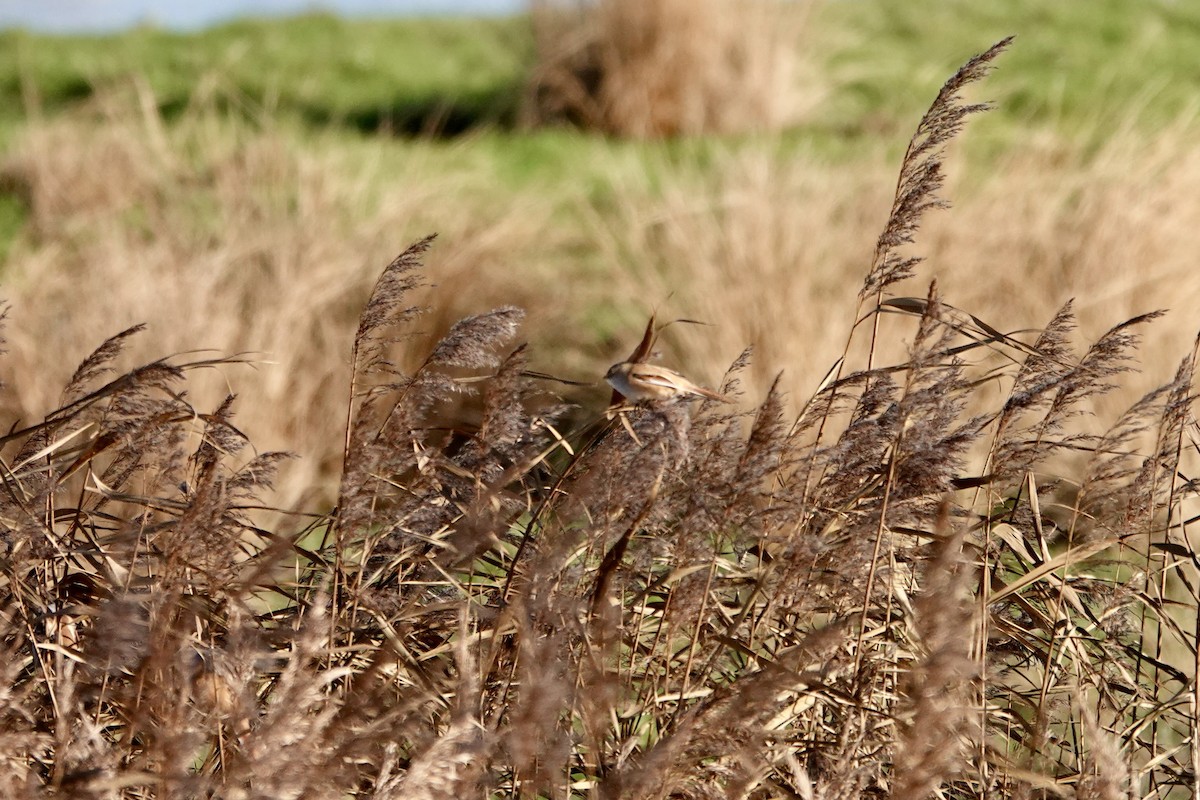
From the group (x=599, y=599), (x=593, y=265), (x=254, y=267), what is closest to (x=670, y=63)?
(x=593, y=265)

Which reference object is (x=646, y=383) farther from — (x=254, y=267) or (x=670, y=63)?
(x=670, y=63)

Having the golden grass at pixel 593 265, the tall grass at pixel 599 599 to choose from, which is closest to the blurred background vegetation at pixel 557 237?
the golden grass at pixel 593 265

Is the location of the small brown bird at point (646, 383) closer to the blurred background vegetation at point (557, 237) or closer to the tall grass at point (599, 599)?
the tall grass at point (599, 599)

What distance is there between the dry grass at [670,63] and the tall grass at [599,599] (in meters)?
7.90

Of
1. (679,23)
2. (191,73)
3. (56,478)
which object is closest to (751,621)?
(56,478)

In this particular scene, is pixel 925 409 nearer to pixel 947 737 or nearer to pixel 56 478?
pixel 947 737

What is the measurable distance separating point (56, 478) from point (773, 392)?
951 mm

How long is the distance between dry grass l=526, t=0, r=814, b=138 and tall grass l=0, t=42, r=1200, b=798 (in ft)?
25.9

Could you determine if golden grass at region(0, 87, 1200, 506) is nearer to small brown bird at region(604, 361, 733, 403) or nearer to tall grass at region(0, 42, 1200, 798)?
tall grass at region(0, 42, 1200, 798)

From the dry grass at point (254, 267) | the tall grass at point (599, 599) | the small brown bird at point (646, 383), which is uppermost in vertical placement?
the small brown bird at point (646, 383)

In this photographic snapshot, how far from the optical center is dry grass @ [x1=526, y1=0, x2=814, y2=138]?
9523mm

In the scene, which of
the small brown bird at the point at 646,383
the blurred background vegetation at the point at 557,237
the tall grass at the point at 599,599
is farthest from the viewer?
the blurred background vegetation at the point at 557,237

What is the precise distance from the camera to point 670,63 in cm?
965

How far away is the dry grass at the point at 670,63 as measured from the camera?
9.52 m
